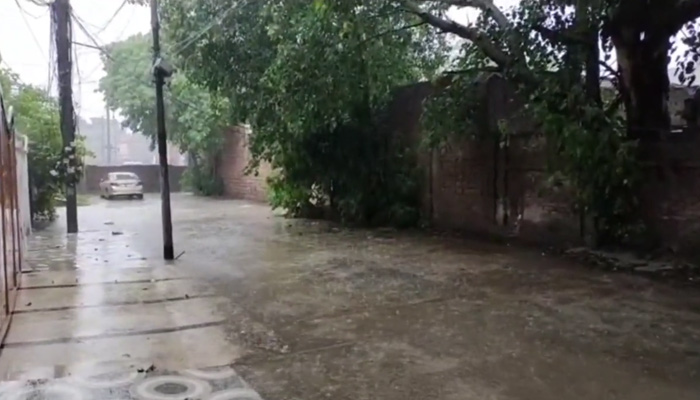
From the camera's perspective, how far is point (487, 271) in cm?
742

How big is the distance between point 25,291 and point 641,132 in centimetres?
707

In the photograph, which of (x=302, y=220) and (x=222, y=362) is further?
(x=302, y=220)

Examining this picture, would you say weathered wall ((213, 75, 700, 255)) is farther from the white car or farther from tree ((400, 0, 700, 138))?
the white car

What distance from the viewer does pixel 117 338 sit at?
4.88 metres

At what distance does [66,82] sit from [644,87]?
939 cm

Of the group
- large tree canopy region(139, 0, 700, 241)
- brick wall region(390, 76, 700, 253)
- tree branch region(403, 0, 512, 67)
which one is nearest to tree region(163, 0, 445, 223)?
large tree canopy region(139, 0, 700, 241)

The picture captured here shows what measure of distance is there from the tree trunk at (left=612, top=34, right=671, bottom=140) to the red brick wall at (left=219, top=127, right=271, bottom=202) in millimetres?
13671

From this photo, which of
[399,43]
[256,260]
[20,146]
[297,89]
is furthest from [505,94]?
[20,146]

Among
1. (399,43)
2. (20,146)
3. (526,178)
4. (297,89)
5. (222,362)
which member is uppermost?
(399,43)

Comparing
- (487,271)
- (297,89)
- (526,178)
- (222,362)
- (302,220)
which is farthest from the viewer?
(302,220)

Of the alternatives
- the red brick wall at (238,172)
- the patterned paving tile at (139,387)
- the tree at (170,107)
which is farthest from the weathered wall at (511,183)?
the tree at (170,107)

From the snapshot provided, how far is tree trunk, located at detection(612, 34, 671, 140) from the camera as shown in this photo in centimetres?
774

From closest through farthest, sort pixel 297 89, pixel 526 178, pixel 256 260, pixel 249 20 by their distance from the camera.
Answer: pixel 256 260 < pixel 526 178 < pixel 297 89 < pixel 249 20

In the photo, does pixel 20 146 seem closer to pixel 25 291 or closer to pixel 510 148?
pixel 25 291
